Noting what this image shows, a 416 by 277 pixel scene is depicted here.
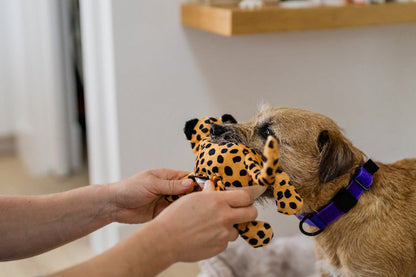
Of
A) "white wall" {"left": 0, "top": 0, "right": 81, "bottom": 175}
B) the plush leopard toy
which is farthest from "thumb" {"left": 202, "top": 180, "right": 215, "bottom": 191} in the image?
"white wall" {"left": 0, "top": 0, "right": 81, "bottom": 175}

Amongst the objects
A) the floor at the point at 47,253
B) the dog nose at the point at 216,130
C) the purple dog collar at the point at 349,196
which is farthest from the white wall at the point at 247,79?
the purple dog collar at the point at 349,196

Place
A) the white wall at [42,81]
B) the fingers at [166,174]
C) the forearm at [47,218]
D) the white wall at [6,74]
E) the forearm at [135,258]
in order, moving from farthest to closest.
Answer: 1. the white wall at [6,74]
2. the white wall at [42,81]
3. the fingers at [166,174]
4. the forearm at [47,218]
5. the forearm at [135,258]

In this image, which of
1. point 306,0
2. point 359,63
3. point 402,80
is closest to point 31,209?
point 306,0

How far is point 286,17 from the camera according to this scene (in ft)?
5.94

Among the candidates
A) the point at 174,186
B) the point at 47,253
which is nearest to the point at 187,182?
the point at 174,186

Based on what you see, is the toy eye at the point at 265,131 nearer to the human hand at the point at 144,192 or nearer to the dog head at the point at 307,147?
the dog head at the point at 307,147

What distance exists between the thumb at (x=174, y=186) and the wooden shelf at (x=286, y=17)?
29.7 inches

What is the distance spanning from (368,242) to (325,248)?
0.41 feet

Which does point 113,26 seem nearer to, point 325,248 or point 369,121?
point 325,248

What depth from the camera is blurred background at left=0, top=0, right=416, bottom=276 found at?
6.44 feet

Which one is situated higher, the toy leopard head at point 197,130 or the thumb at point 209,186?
the toy leopard head at point 197,130

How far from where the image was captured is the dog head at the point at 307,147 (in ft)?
3.76

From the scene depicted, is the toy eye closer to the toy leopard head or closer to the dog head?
the dog head

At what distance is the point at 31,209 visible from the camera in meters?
1.15
